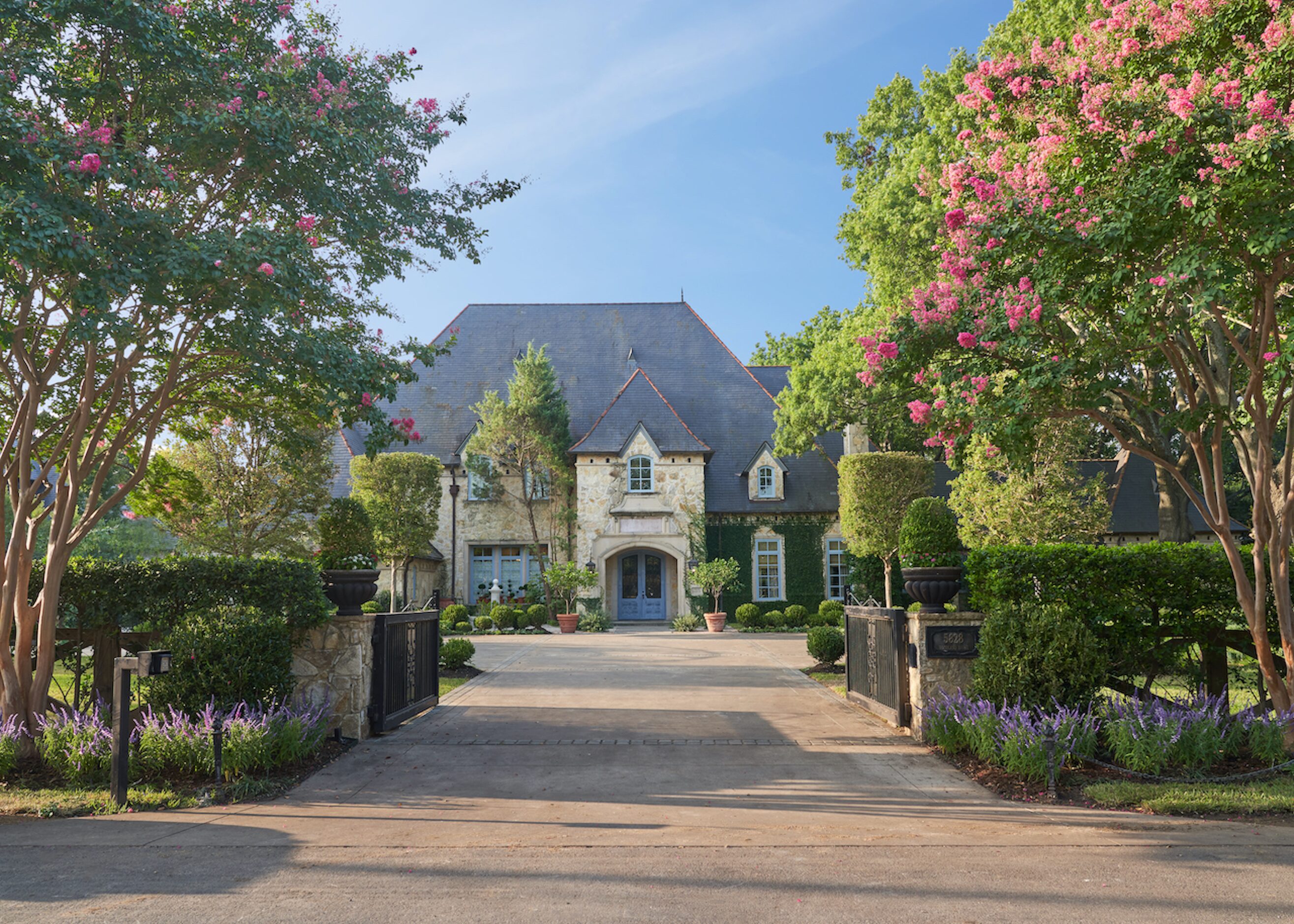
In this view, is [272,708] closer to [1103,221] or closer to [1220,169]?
[1103,221]

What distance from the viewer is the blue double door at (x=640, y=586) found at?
28.4 meters

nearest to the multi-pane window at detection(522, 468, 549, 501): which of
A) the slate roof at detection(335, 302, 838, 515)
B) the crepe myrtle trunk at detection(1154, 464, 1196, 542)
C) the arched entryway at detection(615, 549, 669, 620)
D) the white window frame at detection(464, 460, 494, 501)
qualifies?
the white window frame at detection(464, 460, 494, 501)

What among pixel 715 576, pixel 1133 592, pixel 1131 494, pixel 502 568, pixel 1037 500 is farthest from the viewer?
pixel 502 568

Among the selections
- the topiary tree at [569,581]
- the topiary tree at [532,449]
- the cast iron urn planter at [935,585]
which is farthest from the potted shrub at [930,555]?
the topiary tree at [532,449]

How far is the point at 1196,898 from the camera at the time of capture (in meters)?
4.28

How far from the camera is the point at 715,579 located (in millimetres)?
25297

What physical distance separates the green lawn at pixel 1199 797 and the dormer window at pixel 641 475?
840 inches

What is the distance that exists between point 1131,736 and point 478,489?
23417 mm

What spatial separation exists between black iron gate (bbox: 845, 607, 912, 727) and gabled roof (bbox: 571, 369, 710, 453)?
1652cm

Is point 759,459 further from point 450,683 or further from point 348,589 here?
point 348,589

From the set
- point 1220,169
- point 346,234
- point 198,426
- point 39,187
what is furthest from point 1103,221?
point 198,426

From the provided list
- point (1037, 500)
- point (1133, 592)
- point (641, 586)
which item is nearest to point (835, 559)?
point (641, 586)

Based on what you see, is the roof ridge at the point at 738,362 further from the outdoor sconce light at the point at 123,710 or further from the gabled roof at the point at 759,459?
the outdoor sconce light at the point at 123,710

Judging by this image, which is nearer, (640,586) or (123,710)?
(123,710)
